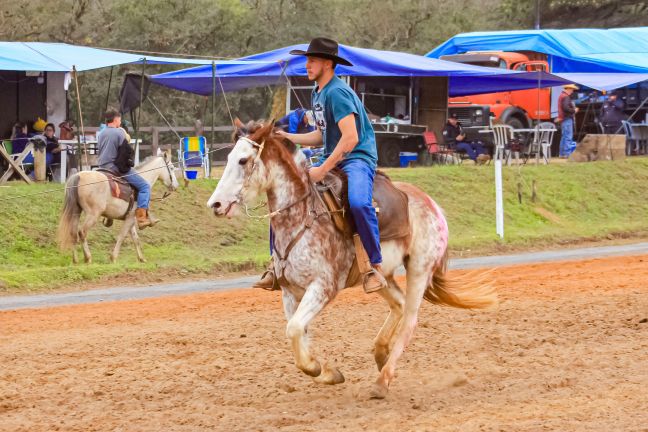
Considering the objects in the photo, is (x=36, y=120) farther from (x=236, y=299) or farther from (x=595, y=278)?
(x=595, y=278)

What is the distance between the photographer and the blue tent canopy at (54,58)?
21.8 m

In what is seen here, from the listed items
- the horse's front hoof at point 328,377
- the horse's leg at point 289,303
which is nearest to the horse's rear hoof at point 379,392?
the horse's front hoof at point 328,377

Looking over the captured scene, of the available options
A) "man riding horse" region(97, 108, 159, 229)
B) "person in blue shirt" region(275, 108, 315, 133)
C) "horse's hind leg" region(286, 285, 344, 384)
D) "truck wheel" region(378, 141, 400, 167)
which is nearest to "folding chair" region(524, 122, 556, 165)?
"truck wheel" region(378, 141, 400, 167)

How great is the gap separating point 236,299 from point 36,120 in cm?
1278

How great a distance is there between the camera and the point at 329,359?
9.83 m

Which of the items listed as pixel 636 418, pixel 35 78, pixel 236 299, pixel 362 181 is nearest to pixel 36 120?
pixel 35 78

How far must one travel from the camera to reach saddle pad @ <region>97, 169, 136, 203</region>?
17241mm

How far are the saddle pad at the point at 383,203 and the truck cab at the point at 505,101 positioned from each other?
21.0 m

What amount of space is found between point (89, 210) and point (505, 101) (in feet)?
57.6

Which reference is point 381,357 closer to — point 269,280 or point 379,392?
point 379,392

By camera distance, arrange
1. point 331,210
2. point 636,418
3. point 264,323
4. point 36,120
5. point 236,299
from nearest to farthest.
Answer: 1. point 636,418
2. point 331,210
3. point 264,323
4. point 236,299
5. point 36,120

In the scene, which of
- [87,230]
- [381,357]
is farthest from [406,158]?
[381,357]

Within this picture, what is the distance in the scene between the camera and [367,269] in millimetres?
8312

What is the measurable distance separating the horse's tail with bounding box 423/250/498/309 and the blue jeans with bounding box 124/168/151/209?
29.2 feet
